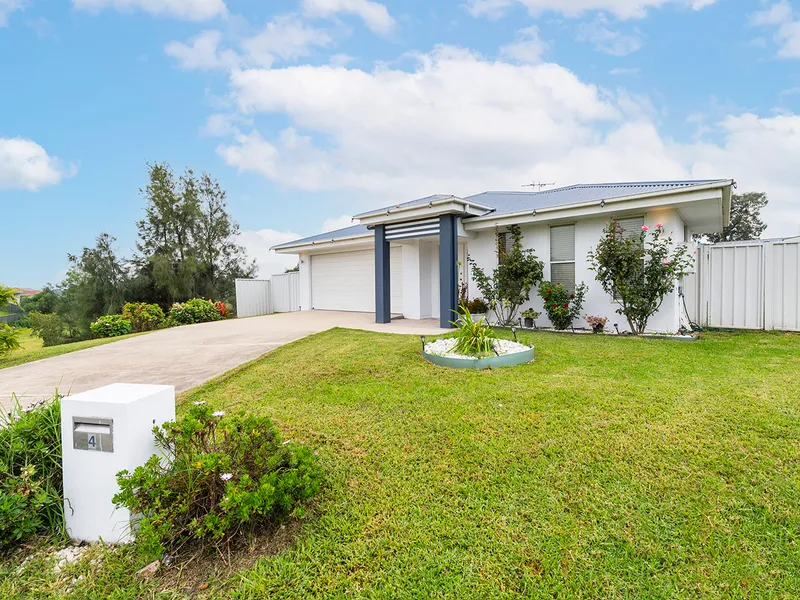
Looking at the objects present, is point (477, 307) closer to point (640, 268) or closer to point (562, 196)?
point (640, 268)

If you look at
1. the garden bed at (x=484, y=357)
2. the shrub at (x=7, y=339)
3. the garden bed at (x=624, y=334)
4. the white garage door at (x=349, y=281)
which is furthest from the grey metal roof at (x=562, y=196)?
the shrub at (x=7, y=339)

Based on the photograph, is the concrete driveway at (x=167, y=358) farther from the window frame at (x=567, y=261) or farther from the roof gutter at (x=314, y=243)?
the window frame at (x=567, y=261)

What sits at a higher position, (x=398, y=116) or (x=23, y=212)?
(x=398, y=116)

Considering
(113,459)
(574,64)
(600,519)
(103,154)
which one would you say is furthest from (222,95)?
(600,519)

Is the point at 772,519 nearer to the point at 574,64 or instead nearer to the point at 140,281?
the point at 574,64

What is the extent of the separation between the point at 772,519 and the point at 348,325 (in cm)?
940

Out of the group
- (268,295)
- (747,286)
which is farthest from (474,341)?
(268,295)

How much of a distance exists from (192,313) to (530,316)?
40.4ft

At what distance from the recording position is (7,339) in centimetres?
872

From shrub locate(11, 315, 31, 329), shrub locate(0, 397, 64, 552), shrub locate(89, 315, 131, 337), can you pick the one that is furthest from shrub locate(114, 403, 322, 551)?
shrub locate(89, 315, 131, 337)

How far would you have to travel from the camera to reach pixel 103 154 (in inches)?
458

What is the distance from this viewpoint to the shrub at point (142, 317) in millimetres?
13758

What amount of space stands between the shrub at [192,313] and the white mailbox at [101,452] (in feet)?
44.3

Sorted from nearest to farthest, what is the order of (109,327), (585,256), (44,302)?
(585,256) < (109,327) < (44,302)
